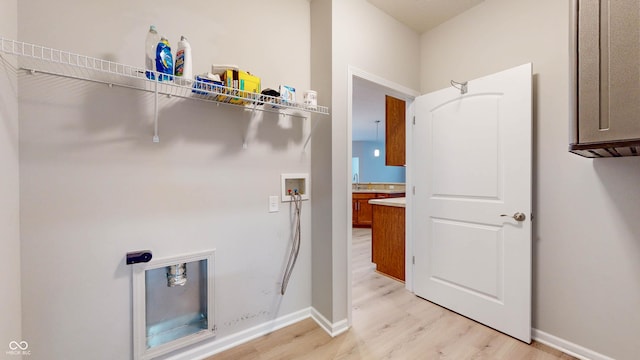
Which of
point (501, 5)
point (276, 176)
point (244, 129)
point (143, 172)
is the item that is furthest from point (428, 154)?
point (143, 172)

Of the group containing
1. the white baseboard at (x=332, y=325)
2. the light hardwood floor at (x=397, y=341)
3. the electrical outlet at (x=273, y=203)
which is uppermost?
the electrical outlet at (x=273, y=203)

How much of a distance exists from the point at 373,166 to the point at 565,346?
781cm

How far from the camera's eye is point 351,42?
6.22ft

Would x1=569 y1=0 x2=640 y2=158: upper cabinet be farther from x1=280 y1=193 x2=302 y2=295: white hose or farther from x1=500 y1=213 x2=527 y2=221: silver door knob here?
x1=280 y1=193 x2=302 y2=295: white hose

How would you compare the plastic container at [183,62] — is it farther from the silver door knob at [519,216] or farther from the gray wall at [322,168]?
the silver door knob at [519,216]

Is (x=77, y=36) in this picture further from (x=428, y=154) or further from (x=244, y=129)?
(x=428, y=154)

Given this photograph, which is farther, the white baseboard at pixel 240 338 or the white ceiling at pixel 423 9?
the white ceiling at pixel 423 9

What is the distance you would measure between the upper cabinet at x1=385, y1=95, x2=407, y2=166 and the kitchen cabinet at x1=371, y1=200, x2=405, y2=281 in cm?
63

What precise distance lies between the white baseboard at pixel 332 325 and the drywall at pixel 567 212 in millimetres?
1345

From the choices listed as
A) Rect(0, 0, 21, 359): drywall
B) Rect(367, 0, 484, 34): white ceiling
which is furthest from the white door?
Rect(0, 0, 21, 359): drywall

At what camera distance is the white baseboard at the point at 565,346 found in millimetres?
1510

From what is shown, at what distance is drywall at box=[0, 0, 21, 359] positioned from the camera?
942 millimetres

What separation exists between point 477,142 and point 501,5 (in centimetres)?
105

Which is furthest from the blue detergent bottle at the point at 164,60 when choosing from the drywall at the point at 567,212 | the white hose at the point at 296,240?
the drywall at the point at 567,212
